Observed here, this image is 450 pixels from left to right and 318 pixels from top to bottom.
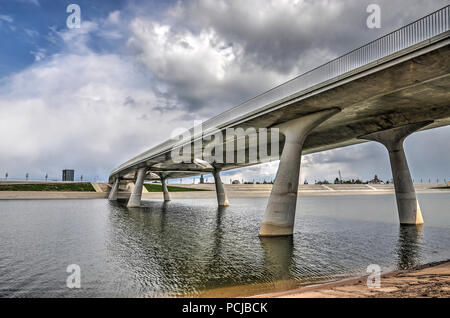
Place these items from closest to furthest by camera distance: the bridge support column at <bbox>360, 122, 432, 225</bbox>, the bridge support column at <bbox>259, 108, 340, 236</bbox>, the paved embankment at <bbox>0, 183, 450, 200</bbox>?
1. the bridge support column at <bbox>259, 108, 340, 236</bbox>
2. the bridge support column at <bbox>360, 122, 432, 225</bbox>
3. the paved embankment at <bbox>0, 183, 450, 200</bbox>

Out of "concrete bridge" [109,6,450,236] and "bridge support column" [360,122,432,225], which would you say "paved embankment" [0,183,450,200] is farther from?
"bridge support column" [360,122,432,225]

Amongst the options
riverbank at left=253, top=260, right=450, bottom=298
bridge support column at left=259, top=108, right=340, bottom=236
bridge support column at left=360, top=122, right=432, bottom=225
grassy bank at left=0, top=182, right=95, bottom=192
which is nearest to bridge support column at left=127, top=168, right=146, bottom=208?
bridge support column at left=259, top=108, right=340, bottom=236

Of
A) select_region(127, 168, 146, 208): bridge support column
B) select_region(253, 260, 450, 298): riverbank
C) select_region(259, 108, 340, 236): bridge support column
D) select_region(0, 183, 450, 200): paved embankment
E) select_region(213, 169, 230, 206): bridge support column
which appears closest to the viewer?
select_region(253, 260, 450, 298): riverbank

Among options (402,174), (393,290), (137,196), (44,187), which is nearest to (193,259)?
(393,290)

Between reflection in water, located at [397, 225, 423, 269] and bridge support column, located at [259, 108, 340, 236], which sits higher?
bridge support column, located at [259, 108, 340, 236]

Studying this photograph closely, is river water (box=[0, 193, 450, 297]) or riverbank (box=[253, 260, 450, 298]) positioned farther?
river water (box=[0, 193, 450, 297])

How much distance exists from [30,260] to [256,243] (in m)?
12.9

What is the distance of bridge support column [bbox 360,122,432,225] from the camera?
94.2ft

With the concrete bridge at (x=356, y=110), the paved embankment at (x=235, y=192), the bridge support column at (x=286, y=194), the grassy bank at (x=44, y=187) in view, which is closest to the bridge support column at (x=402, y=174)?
the concrete bridge at (x=356, y=110)

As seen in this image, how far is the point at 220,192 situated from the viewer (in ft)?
219

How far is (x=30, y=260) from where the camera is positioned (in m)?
14.7

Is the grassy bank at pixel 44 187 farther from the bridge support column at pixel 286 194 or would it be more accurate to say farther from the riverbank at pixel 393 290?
the riverbank at pixel 393 290

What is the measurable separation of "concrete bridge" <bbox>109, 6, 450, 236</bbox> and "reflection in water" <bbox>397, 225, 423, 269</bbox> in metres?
5.87
